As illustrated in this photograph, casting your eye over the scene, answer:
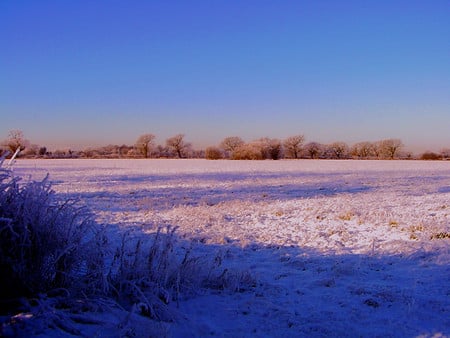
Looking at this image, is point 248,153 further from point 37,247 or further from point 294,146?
point 37,247

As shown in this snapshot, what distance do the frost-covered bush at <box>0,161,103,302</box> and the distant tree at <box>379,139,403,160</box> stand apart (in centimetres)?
10698

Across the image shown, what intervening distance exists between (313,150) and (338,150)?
687 cm

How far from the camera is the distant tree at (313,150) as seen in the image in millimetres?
98812

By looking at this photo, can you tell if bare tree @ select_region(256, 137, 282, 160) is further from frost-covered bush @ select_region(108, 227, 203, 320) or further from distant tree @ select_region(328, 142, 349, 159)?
frost-covered bush @ select_region(108, 227, 203, 320)

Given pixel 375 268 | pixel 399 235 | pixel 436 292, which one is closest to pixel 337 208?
pixel 399 235

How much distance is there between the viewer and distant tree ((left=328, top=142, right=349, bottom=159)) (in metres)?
97.2

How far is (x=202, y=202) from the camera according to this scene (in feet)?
49.4

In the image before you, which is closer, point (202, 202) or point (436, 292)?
point (436, 292)

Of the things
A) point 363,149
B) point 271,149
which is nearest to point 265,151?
point 271,149

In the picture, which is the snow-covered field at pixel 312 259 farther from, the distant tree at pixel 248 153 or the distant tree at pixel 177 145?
the distant tree at pixel 177 145

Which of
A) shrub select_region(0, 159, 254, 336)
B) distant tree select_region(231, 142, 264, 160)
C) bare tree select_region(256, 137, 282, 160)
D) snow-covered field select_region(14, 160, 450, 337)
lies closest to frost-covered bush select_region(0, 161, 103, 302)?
shrub select_region(0, 159, 254, 336)

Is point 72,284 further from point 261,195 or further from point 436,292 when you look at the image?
point 261,195

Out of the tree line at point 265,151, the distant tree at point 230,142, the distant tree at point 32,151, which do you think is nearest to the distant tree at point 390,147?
the tree line at point 265,151

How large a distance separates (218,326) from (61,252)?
1.92m
